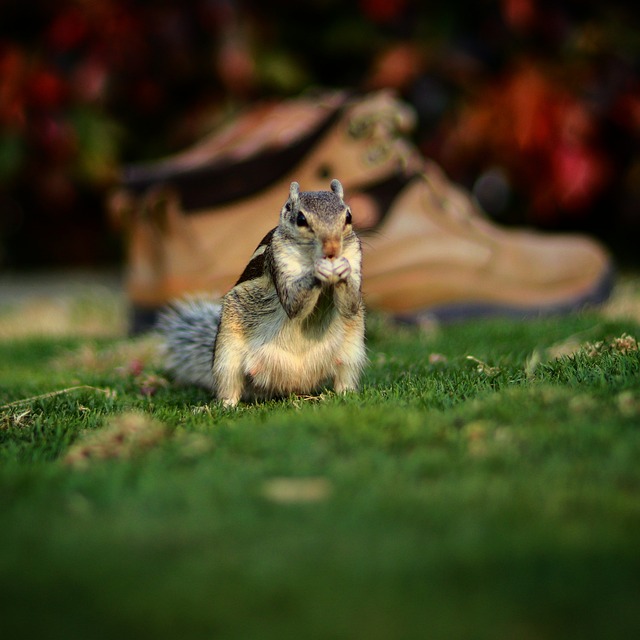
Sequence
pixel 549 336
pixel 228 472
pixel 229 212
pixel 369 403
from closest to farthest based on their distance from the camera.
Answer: pixel 228 472, pixel 369 403, pixel 549 336, pixel 229 212

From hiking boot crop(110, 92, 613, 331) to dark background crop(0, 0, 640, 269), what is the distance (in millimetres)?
1659

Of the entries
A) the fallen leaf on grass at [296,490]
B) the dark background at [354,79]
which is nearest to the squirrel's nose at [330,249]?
the fallen leaf on grass at [296,490]

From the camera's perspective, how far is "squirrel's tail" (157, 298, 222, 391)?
2.63 metres

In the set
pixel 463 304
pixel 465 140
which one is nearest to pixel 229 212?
pixel 463 304

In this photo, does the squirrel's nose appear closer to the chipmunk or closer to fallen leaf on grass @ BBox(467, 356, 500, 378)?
the chipmunk

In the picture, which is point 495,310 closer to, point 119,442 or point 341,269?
point 341,269

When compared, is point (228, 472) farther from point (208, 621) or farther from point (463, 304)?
point (463, 304)

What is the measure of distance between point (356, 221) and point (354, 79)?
9.43 feet

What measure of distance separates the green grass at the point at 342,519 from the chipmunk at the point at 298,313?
14cm

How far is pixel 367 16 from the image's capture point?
611 centimetres

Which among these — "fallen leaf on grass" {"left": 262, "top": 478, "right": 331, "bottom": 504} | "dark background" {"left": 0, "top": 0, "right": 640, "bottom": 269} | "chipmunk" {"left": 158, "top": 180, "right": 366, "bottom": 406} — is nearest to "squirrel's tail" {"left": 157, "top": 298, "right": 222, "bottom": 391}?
"chipmunk" {"left": 158, "top": 180, "right": 366, "bottom": 406}

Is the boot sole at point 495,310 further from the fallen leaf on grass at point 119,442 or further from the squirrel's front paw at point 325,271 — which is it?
the fallen leaf on grass at point 119,442

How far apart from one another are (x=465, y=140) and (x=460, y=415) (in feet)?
14.6

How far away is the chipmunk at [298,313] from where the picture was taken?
6.91 feet
